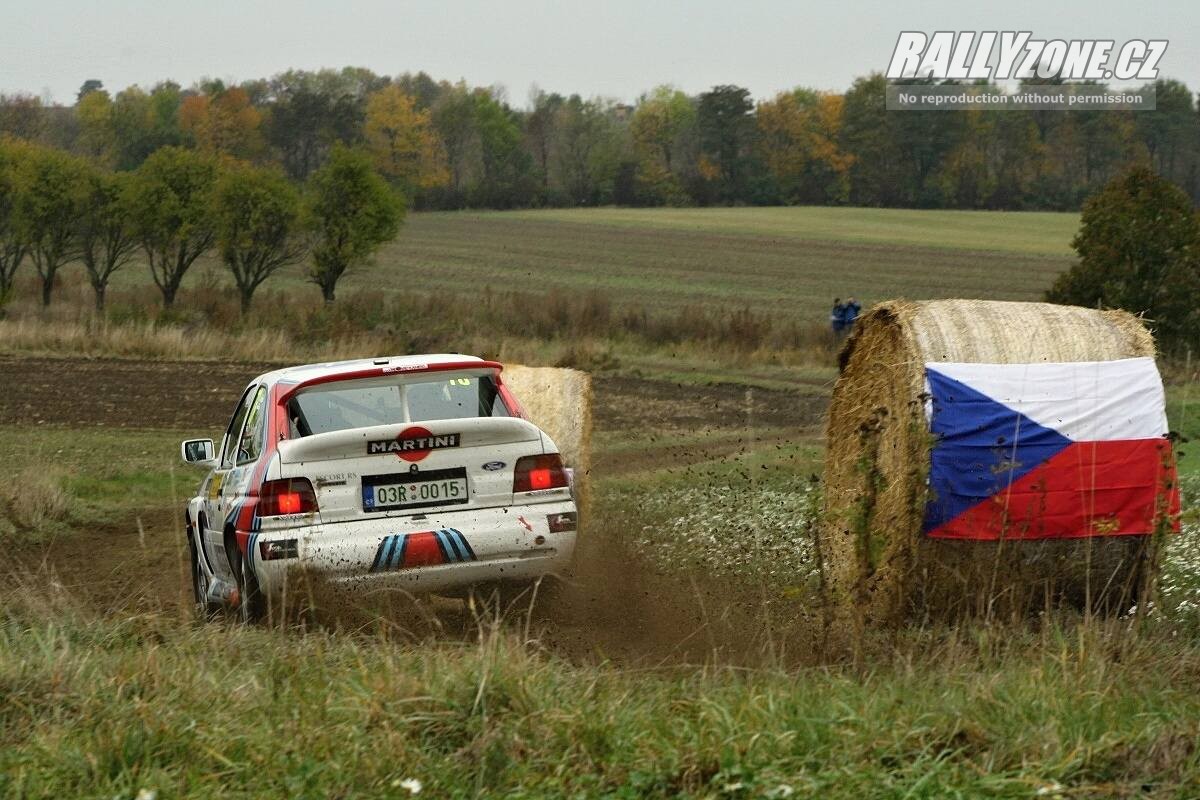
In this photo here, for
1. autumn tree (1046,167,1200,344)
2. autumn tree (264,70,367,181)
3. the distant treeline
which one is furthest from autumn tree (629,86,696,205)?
autumn tree (1046,167,1200,344)

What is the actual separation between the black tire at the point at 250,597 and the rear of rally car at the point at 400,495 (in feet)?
0.50

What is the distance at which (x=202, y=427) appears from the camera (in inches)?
859

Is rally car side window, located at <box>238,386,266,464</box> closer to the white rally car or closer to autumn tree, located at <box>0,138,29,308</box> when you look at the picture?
the white rally car

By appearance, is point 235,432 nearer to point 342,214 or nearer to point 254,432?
point 254,432

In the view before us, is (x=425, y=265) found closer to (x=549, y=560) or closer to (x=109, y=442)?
(x=109, y=442)

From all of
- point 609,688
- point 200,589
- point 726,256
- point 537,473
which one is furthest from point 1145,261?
point 726,256

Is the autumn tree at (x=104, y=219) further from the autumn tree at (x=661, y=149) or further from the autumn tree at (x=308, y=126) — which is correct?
the autumn tree at (x=661, y=149)

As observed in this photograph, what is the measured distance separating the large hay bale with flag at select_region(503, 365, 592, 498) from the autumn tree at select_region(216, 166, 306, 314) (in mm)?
32271

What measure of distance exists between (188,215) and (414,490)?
3995cm

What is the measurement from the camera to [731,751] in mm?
4719

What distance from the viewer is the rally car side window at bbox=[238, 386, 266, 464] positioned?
8812 millimetres

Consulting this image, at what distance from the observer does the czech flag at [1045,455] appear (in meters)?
7.77

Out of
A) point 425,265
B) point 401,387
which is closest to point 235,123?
point 425,265

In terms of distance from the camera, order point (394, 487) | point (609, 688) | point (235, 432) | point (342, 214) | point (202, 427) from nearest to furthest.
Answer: point (609, 688)
point (394, 487)
point (235, 432)
point (202, 427)
point (342, 214)
